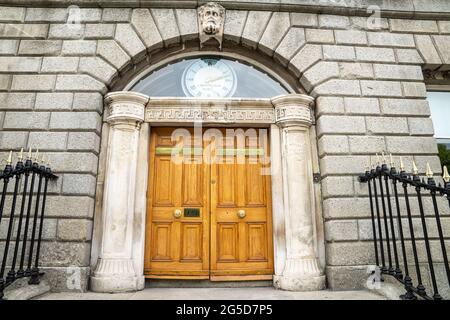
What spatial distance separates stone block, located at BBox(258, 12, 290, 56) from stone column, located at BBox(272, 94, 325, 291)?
42.5 inches

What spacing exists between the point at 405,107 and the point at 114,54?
18.5 ft

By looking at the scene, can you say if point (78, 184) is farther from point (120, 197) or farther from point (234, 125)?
point (234, 125)

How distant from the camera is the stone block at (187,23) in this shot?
5797 mm

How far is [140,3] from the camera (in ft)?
19.2

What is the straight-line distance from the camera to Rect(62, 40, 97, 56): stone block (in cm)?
563

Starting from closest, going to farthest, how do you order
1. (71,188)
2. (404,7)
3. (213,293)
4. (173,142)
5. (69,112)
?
(213,293) → (71,188) → (69,112) → (173,142) → (404,7)

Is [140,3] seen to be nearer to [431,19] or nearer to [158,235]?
[158,235]

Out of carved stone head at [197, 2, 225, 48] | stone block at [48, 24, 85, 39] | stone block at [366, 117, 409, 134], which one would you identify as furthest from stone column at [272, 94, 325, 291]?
stone block at [48, 24, 85, 39]

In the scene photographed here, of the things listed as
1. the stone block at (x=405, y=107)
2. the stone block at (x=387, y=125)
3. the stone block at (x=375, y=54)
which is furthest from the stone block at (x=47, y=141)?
the stone block at (x=405, y=107)

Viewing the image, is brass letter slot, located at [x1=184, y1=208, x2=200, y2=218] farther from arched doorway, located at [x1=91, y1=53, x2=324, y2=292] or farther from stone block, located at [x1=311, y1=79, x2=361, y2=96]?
stone block, located at [x1=311, y1=79, x2=361, y2=96]

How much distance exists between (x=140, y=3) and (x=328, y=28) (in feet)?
12.5

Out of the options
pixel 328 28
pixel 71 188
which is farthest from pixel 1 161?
pixel 328 28

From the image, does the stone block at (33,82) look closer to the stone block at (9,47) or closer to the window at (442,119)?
the stone block at (9,47)
